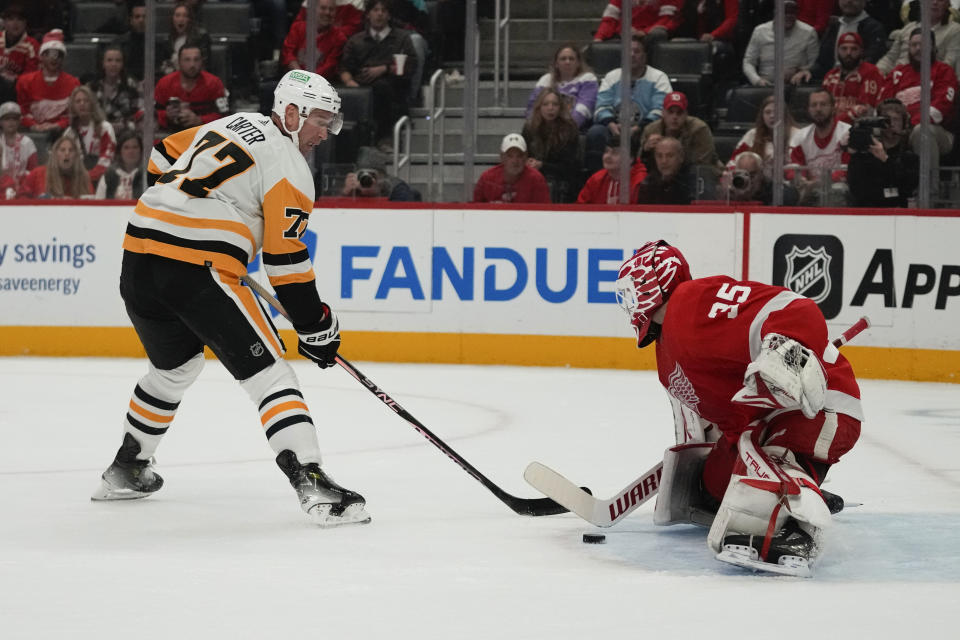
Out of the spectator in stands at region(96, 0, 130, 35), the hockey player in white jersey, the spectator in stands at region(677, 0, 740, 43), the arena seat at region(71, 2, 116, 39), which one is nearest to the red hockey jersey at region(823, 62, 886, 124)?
the spectator in stands at region(677, 0, 740, 43)

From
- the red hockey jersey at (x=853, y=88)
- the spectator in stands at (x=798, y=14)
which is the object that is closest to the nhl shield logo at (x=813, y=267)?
the red hockey jersey at (x=853, y=88)

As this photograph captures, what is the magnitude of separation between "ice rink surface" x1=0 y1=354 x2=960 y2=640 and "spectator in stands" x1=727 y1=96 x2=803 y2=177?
6.45 feet

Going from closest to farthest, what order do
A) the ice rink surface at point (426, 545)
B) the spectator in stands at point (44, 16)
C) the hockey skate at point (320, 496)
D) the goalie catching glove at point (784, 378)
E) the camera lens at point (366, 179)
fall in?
1. the ice rink surface at point (426, 545)
2. the goalie catching glove at point (784, 378)
3. the hockey skate at point (320, 496)
4. the camera lens at point (366, 179)
5. the spectator in stands at point (44, 16)

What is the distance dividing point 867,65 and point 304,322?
4584mm

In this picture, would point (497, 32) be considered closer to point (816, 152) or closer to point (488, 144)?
point (488, 144)

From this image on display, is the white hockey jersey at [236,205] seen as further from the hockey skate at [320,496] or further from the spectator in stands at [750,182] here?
the spectator in stands at [750,182]

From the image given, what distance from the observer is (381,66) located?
7.93 metres

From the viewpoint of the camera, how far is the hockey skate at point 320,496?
11.7 feet

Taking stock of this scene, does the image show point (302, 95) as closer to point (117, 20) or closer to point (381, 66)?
point (381, 66)

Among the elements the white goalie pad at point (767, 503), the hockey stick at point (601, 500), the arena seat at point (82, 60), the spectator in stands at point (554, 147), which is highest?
the arena seat at point (82, 60)

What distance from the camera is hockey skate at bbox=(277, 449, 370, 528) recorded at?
3.57 meters

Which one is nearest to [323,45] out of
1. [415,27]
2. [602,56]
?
[415,27]

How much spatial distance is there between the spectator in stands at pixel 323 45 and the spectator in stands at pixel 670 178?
187 cm

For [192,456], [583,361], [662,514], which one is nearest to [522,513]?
[662,514]
